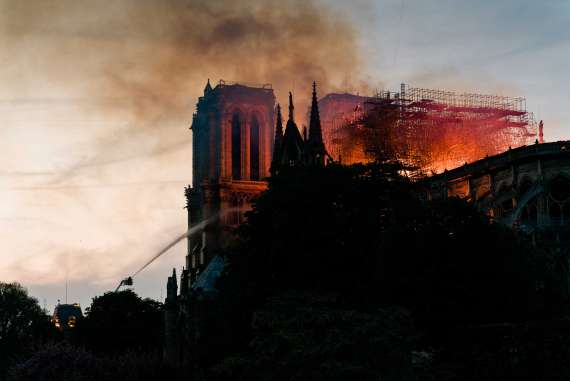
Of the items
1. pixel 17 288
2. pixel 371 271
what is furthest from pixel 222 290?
pixel 17 288

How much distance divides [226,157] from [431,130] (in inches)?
999

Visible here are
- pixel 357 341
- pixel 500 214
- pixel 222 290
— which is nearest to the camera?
pixel 357 341

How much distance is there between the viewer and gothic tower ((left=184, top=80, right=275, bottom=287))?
4171 inches

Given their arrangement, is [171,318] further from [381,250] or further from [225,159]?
[381,250]

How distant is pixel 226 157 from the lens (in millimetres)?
109312

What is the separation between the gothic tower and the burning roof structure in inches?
429

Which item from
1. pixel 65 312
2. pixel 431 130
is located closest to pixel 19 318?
pixel 431 130

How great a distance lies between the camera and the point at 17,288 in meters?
116

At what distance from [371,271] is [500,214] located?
36.1 meters

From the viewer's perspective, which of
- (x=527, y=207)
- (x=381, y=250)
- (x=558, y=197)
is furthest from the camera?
(x=527, y=207)

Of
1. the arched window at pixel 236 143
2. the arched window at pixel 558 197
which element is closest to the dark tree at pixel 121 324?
the arched window at pixel 236 143

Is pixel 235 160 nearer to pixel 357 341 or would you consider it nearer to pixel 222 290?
pixel 222 290

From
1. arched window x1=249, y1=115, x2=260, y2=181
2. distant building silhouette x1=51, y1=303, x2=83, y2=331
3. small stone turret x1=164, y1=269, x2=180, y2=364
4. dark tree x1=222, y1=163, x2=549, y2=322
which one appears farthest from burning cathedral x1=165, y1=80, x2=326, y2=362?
distant building silhouette x1=51, y1=303, x2=83, y2=331

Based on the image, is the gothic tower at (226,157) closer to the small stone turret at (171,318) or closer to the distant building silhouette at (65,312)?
the small stone turret at (171,318)
